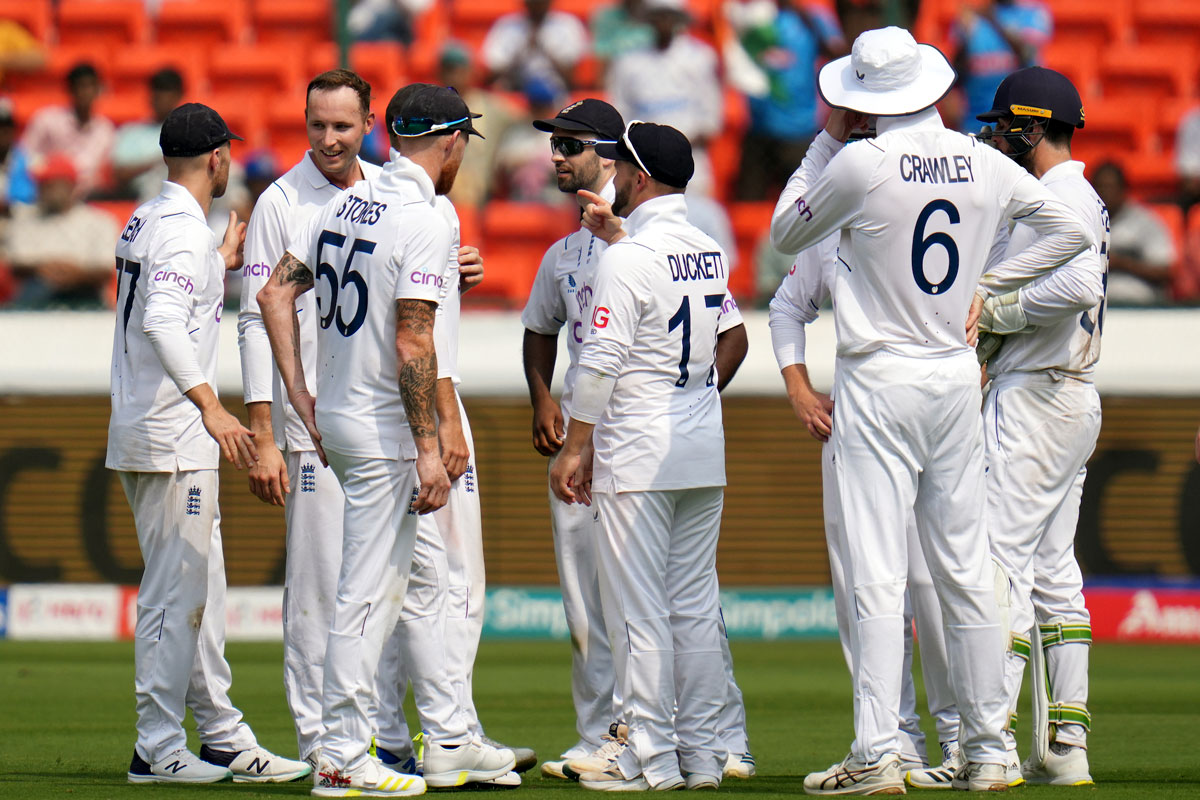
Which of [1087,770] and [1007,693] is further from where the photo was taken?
[1087,770]

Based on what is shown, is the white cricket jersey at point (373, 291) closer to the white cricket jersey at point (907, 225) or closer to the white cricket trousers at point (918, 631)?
the white cricket jersey at point (907, 225)

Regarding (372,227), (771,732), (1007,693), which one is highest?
(372,227)

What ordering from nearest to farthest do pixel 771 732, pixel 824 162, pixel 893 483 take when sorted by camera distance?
pixel 893 483, pixel 824 162, pixel 771 732

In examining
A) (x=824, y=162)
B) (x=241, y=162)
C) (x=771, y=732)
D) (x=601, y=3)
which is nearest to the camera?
(x=824, y=162)

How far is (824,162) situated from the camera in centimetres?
573

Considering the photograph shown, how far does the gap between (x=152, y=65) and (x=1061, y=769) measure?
12.3 m

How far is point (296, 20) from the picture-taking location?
1589cm

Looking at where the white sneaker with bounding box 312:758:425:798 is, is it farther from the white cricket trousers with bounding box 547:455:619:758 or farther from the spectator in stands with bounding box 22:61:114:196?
the spectator in stands with bounding box 22:61:114:196

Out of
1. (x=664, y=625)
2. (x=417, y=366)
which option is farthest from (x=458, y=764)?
(x=417, y=366)

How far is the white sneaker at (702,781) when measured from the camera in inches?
225

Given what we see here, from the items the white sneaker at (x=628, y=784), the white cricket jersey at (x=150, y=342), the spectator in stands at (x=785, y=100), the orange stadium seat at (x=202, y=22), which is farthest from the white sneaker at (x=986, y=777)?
the orange stadium seat at (x=202, y=22)

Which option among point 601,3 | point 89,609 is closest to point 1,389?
point 89,609

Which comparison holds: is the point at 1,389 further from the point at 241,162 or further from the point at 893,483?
the point at 893,483

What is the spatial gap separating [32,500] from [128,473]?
6997 mm
